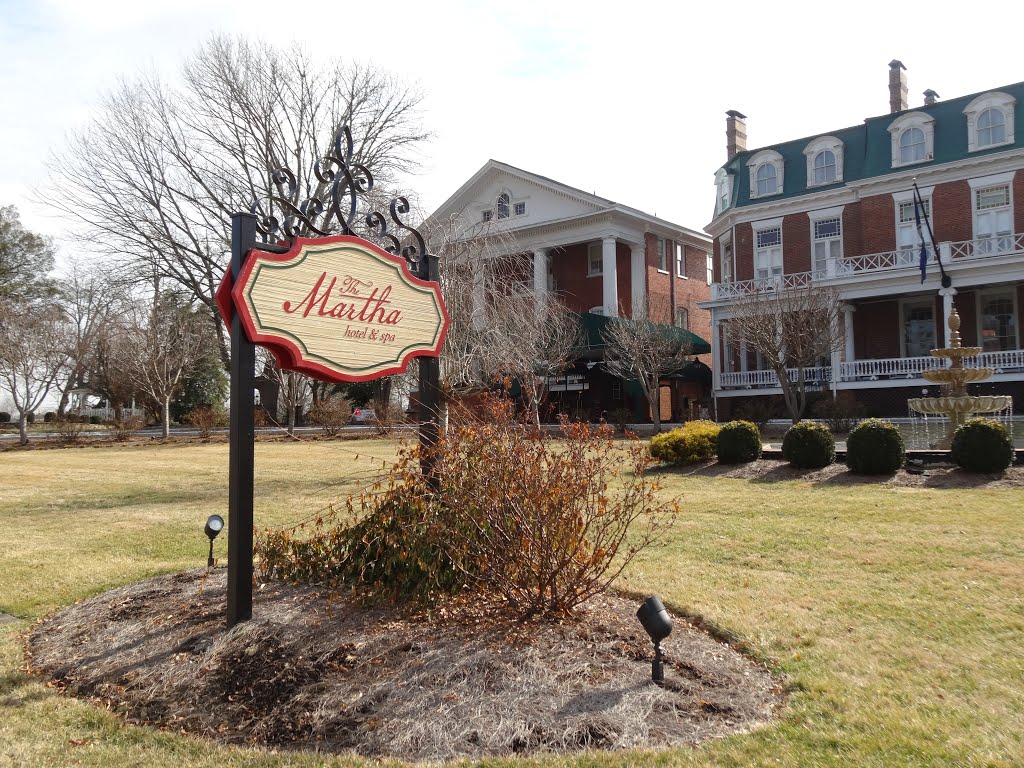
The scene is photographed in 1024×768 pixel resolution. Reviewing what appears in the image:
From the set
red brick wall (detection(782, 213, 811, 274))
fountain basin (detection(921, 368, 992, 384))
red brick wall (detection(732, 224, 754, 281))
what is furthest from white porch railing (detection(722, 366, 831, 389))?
fountain basin (detection(921, 368, 992, 384))

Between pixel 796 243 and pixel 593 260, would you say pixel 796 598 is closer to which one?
pixel 796 243

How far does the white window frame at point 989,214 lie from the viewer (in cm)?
2386

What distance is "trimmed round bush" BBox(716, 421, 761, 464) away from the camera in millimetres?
14500

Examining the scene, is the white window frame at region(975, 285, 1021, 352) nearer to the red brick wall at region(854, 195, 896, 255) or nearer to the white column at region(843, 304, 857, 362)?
the red brick wall at region(854, 195, 896, 255)

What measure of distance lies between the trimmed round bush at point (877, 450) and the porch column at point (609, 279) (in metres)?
18.9

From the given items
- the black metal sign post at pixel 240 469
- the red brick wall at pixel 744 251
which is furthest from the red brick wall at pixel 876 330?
the black metal sign post at pixel 240 469

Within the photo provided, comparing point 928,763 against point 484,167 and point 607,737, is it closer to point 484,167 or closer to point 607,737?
point 607,737

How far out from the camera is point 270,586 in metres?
6.10

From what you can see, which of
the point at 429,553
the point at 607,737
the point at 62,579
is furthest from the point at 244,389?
the point at 62,579

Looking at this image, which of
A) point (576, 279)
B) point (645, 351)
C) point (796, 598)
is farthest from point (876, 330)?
point (796, 598)

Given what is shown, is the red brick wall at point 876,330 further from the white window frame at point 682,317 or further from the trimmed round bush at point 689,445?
the trimmed round bush at point 689,445

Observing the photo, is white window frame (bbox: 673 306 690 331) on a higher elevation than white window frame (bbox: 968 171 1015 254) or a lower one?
lower

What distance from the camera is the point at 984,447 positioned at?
11.9 meters

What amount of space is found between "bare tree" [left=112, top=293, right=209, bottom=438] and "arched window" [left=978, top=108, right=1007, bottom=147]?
30421mm
